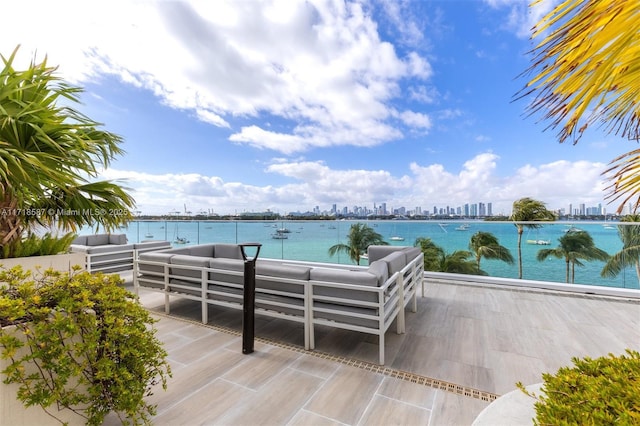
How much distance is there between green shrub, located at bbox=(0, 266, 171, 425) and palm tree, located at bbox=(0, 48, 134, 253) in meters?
0.75

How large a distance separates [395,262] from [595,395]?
2.25 metres

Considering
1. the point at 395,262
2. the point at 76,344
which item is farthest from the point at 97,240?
the point at 395,262

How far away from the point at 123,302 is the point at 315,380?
147 centimetres

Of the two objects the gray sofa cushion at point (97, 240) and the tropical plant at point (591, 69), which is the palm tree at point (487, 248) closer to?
the tropical plant at point (591, 69)

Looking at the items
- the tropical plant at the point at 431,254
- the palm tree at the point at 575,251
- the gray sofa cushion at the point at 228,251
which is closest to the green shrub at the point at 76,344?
the gray sofa cushion at the point at 228,251

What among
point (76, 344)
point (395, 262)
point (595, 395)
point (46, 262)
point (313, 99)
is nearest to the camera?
point (595, 395)

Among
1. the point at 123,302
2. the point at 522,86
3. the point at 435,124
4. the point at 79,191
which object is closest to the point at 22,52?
the point at 79,191

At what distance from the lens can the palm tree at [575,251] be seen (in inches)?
173

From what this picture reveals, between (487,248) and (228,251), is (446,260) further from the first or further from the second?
(228,251)

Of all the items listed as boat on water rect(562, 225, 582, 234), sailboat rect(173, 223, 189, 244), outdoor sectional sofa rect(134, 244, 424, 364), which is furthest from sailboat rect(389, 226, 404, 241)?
sailboat rect(173, 223, 189, 244)

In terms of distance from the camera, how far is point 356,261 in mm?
6082

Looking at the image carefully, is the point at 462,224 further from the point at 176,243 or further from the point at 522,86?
the point at 176,243

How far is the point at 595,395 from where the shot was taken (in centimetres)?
75

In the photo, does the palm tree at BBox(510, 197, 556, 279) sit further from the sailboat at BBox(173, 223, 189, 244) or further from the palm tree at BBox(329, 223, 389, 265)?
the sailboat at BBox(173, 223, 189, 244)
